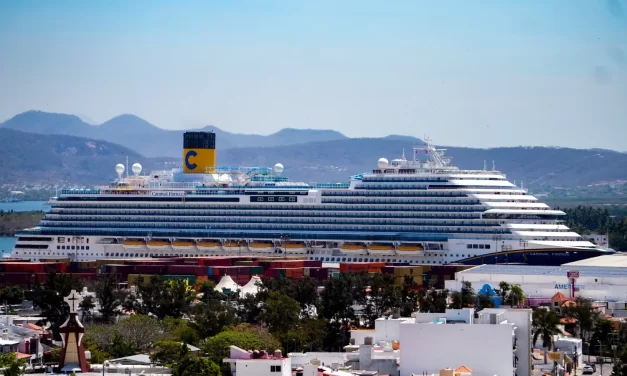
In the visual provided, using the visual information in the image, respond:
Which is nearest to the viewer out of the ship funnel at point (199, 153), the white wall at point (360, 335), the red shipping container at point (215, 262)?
the white wall at point (360, 335)

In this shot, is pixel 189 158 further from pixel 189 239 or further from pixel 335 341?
pixel 335 341

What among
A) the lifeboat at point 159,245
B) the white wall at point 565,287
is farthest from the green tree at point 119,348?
the lifeboat at point 159,245

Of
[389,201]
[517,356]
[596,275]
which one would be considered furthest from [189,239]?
[517,356]

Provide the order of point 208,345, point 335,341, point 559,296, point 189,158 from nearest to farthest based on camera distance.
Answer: point 208,345
point 335,341
point 559,296
point 189,158

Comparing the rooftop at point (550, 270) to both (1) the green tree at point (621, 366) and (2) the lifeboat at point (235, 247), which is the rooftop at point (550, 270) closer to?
(2) the lifeboat at point (235, 247)

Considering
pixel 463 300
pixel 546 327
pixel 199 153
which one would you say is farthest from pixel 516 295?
pixel 199 153

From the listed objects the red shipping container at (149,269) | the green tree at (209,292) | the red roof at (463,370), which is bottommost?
the red roof at (463,370)

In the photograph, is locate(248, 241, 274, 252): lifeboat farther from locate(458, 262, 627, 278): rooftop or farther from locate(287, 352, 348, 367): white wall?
locate(287, 352, 348, 367): white wall
